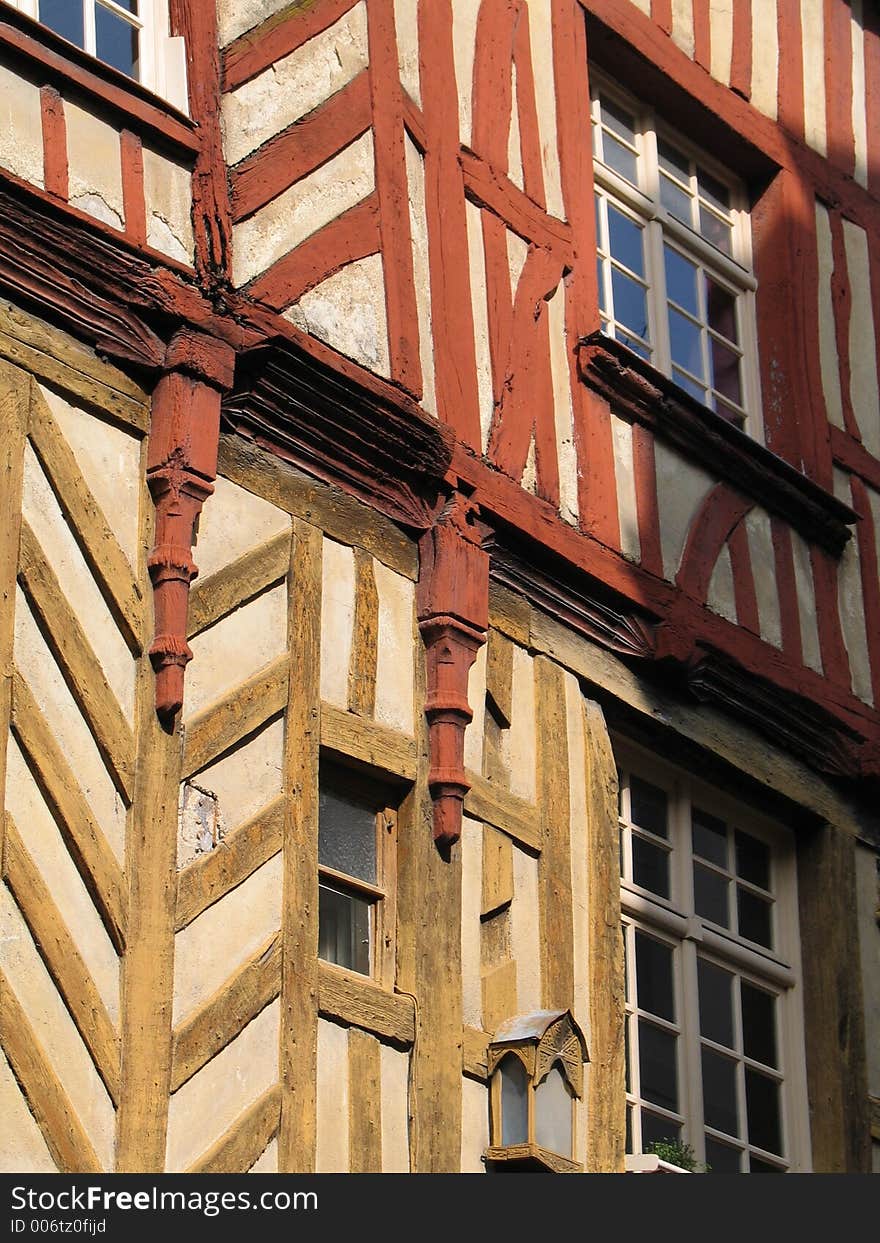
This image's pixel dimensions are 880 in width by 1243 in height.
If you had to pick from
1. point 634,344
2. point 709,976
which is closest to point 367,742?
point 709,976

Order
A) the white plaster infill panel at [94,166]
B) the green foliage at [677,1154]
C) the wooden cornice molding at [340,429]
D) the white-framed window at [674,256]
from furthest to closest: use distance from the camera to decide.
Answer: the white-framed window at [674,256] < the green foliage at [677,1154] < the wooden cornice molding at [340,429] < the white plaster infill panel at [94,166]

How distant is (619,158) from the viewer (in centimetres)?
1023

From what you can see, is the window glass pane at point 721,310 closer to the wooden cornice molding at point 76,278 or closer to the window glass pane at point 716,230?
the window glass pane at point 716,230

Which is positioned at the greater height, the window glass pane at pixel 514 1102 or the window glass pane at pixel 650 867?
the window glass pane at pixel 650 867

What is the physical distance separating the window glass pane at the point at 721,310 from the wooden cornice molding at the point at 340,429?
2.41 meters

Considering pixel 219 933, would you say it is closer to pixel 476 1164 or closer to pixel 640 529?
pixel 476 1164

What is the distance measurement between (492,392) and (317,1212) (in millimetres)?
3002

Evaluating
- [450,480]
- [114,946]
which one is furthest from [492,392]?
[114,946]

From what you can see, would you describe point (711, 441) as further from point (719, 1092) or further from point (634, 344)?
point (719, 1092)

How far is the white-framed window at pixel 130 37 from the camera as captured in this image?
789 centimetres

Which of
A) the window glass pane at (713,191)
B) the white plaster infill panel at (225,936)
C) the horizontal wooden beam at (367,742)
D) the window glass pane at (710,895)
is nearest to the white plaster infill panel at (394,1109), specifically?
the white plaster infill panel at (225,936)

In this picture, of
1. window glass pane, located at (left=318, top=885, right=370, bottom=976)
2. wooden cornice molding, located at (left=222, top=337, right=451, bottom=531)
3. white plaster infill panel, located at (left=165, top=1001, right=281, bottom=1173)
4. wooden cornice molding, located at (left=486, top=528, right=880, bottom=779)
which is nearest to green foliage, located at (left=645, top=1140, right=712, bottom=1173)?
window glass pane, located at (left=318, top=885, right=370, bottom=976)

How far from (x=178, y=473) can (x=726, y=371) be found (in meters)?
3.54

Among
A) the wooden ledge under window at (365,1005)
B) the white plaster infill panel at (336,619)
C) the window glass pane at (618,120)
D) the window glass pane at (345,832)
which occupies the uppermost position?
the window glass pane at (618,120)
